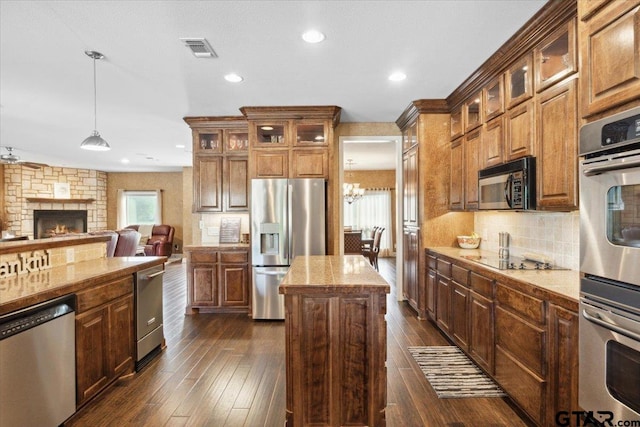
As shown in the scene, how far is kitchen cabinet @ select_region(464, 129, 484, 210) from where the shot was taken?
3.37 metres

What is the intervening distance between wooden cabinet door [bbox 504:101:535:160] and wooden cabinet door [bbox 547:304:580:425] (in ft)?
4.10

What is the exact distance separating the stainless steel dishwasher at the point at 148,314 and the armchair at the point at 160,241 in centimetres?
643

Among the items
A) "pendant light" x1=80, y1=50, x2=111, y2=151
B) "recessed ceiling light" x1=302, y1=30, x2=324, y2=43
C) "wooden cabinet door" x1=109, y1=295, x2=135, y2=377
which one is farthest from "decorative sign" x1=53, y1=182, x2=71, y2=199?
"recessed ceiling light" x1=302, y1=30, x2=324, y2=43

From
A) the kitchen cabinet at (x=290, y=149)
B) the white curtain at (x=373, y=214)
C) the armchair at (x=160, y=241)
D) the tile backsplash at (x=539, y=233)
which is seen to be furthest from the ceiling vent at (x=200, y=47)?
the white curtain at (x=373, y=214)

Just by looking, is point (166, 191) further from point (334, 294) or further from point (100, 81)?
point (334, 294)

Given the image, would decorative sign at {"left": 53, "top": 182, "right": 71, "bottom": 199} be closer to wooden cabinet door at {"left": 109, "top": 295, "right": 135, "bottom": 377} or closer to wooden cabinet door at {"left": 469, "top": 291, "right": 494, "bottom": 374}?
wooden cabinet door at {"left": 109, "top": 295, "right": 135, "bottom": 377}

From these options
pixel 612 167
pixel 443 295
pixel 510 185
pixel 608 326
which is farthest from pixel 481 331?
pixel 612 167

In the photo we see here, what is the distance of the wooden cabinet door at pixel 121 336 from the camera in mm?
2508

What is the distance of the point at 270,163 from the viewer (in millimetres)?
4391

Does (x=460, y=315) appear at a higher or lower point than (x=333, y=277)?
lower

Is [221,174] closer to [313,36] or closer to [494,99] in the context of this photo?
[313,36]

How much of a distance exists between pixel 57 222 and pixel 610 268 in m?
→ 11.8

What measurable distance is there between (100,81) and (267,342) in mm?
3147

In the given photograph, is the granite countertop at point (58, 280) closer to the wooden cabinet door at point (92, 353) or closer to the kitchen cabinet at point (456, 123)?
the wooden cabinet door at point (92, 353)
